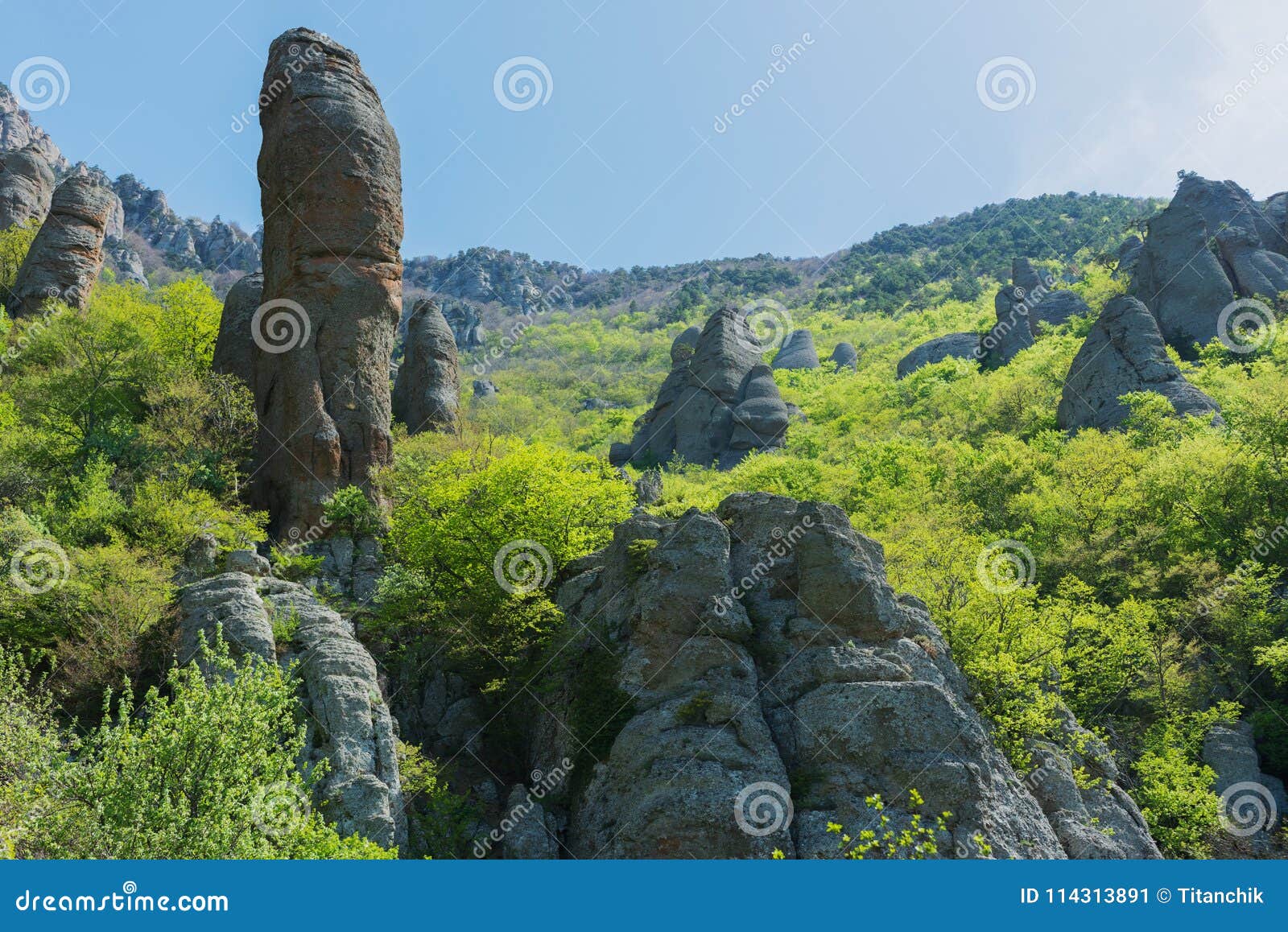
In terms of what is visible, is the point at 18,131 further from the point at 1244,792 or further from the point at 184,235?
the point at 1244,792

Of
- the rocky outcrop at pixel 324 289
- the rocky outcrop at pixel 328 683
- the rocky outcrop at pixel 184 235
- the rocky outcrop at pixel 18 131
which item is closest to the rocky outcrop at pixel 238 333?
the rocky outcrop at pixel 324 289

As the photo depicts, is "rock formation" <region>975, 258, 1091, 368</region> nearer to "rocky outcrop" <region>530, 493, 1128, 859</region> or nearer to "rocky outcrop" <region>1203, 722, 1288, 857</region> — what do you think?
"rocky outcrop" <region>1203, 722, 1288, 857</region>

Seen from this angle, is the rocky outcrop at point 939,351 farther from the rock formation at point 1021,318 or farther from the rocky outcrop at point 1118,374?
the rocky outcrop at point 1118,374

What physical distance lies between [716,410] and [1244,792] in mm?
44120

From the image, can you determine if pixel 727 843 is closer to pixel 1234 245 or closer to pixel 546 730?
pixel 546 730

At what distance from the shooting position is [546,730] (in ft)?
74.4

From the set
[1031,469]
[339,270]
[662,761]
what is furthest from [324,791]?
[1031,469]

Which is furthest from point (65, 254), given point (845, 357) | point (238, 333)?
point (845, 357)

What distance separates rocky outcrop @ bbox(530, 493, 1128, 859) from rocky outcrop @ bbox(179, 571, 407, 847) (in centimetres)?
389

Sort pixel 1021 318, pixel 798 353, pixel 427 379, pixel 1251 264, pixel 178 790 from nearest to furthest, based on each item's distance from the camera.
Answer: pixel 178 790, pixel 427 379, pixel 1251 264, pixel 1021 318, pixel 798 353

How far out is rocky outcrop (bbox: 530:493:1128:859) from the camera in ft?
57.2

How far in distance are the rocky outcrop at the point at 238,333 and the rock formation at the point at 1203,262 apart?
57965 mm

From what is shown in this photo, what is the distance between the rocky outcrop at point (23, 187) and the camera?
2293 inches

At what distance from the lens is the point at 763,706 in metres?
20.0
